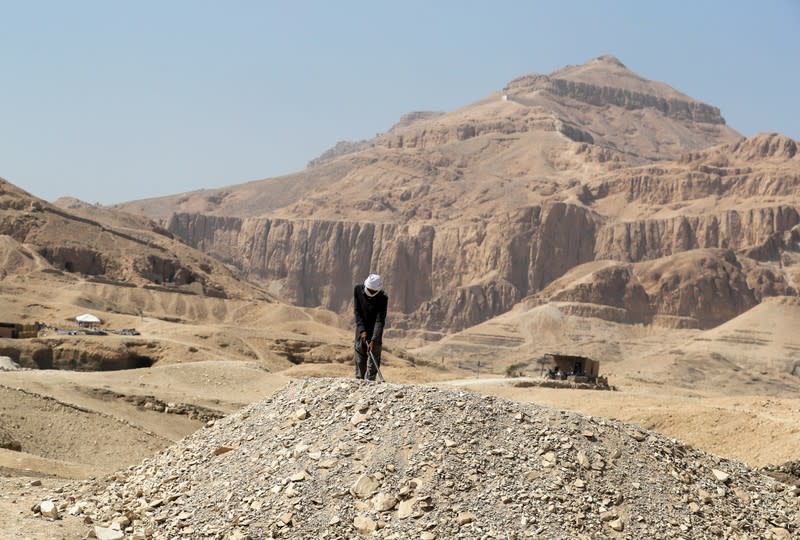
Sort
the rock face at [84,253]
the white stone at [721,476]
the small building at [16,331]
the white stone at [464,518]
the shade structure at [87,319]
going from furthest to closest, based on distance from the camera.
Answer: the rock face at [84,253]
the shade structure at [87,319]
the small building at [16,331]
the white stone at [721,476]
the white stone at [464,518]

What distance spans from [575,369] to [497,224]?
3223 inches

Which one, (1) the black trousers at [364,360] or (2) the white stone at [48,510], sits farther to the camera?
(1) the black trousers at [364,360]

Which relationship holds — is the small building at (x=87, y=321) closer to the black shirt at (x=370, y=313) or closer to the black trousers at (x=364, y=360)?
the black trousers at (x=364, y=360)

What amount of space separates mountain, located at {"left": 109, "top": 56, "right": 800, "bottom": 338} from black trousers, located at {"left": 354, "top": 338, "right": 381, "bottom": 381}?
91.7 m

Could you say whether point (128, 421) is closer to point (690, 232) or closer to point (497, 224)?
point (497, 224)

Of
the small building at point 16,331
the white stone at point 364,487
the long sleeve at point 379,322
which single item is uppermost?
the long sleeve at point 379,322

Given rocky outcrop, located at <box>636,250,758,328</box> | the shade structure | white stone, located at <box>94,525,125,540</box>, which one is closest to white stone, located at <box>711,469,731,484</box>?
white stone, located at <box>94,525,125,540</box>

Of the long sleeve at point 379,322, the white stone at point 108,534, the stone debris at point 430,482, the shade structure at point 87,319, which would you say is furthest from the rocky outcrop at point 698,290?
the white stone at point 108,534

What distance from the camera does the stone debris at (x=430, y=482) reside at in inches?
382

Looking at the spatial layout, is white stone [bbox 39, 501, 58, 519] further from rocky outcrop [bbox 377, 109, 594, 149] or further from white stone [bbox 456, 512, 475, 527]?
rocky outcrop [bbox 377, 109, 594, 149]

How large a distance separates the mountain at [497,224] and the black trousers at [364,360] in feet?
301

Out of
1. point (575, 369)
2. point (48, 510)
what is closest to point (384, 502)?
point (48, 510)

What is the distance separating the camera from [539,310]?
96.9 meters

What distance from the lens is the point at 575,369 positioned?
150 ft
